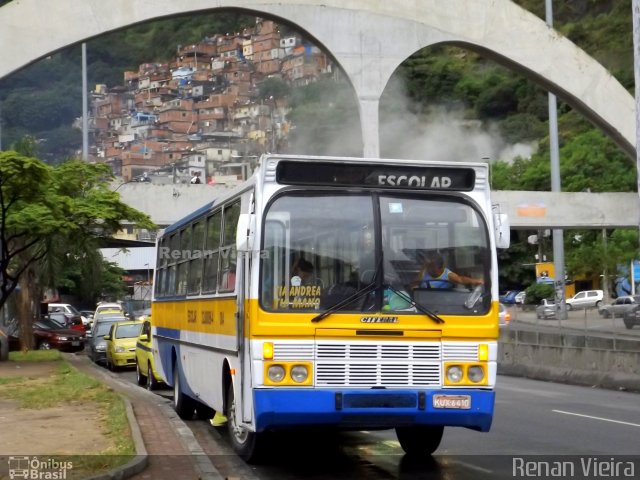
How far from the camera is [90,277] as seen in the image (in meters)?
49.8

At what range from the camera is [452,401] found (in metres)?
10.4

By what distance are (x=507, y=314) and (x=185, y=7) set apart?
47.5 ft

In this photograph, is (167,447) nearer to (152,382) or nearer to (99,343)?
(152,382)

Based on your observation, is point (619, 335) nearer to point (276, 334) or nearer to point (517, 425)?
point (517, 425)

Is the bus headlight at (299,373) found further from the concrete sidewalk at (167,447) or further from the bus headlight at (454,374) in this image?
the bus headlight at (454,374)

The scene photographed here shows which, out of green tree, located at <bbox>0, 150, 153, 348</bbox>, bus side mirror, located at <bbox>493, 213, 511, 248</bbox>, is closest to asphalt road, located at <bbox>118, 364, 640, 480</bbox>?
bus side mirror, located at <bbox>493, 213, 511, 248</bbox>

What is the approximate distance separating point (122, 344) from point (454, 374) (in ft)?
69.2

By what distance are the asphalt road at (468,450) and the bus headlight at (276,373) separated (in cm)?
119

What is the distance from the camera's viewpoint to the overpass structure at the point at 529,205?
2873 cm

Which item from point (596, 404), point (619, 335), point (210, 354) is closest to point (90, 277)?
point (619, 335)

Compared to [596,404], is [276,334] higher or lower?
higher

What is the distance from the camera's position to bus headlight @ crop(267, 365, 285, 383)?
1024 cm

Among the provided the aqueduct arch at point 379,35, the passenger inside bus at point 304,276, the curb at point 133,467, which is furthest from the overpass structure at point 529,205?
the passenger inside bus at point 304,276

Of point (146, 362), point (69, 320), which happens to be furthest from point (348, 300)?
point (69, 320)
